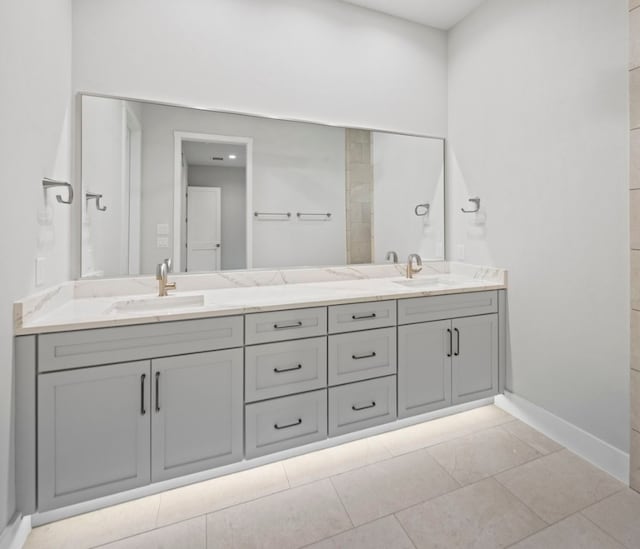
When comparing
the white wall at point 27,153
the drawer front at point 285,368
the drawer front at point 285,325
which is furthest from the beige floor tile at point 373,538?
the white wall at point 27,153

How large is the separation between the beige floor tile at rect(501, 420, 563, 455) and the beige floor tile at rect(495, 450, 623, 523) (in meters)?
0.07

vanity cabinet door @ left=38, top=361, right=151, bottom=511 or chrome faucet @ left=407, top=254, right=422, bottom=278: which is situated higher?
chrome faucet @ left=407, top=254, right=422, bottom=278

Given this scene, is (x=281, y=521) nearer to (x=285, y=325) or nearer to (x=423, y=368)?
(x=285, y=325)

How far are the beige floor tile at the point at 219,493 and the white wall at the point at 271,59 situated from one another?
2003 mm

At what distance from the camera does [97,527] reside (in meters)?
1.33

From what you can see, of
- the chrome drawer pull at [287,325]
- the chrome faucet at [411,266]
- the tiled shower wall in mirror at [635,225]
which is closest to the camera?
the tiled shower wall in mirror at [635,225]

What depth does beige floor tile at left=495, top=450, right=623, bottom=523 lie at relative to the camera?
1430 millimetres

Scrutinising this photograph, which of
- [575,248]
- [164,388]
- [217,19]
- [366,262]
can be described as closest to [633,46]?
[575,248]

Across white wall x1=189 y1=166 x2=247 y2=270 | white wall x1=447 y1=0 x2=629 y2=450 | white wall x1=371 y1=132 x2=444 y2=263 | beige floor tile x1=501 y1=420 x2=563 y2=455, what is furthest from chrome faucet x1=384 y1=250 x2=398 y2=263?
beige floor tile x1=501 y1=420 x2=563 y2=455

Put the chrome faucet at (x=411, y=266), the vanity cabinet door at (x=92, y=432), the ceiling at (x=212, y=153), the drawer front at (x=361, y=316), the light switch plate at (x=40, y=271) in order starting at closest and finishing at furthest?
the vanity cabinet door at (x=92, y=432)
the light switch plate at (x=40, y=271)
the drawer front at (x=361, y=316)
the ceiling at (x=212, y=153)
the chrome faucet at (x=411, y=266)

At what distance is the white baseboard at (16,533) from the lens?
3.69 ft

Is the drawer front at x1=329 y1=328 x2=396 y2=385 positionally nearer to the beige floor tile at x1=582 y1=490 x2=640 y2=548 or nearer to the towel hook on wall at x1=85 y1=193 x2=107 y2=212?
the beige floor tile at x1=582 y1=490 x2=640 y2=548

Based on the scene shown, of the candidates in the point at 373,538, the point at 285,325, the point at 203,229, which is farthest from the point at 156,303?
the point at 373,538

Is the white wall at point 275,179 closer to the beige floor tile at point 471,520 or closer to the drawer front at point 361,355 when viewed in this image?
the drawer front at point 361,355
